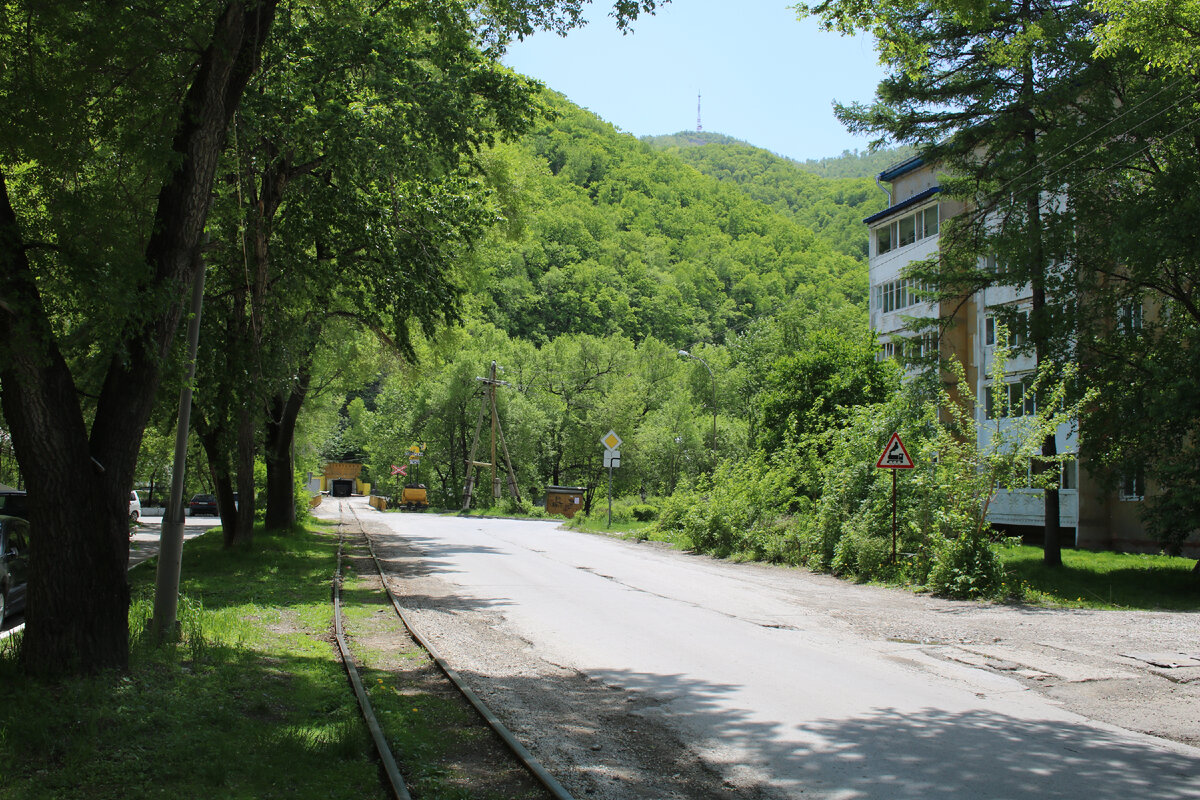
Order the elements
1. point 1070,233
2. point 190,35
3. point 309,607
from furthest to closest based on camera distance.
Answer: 1. point 1070,233
2. point 309,607
3. point 190,35

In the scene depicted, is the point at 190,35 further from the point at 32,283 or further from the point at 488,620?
the point at 488,620

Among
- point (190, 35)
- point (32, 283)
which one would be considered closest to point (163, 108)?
point (190, 35)

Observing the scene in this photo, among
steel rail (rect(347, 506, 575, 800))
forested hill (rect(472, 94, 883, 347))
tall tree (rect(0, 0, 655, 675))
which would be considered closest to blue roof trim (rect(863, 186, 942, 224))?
forested hill (rect(472, 94, 883, 347))

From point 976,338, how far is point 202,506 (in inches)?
1625

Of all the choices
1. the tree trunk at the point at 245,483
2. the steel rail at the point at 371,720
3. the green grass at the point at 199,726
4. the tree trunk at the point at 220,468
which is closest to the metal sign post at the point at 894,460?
the steel rail at the point at 371,720

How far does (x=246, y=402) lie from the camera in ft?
51.5

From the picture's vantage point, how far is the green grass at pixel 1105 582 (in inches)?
637

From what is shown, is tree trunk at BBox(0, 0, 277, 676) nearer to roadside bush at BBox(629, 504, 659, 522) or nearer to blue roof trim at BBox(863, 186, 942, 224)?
roadside bush at BBox(629, 504, 659, 522)

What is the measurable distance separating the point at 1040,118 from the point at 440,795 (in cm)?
2239

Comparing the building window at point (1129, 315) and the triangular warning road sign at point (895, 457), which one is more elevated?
the building window at point (1129, 315)

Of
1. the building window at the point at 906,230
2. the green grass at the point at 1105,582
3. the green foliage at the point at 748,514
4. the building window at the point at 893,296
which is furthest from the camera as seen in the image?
the building window at the point at 893,296

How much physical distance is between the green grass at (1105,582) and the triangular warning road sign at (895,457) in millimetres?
2834

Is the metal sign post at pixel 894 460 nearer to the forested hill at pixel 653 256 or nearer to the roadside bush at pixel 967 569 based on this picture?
the roadside bush at pixel 967 569

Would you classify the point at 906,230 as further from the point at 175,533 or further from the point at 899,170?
the point at 175,533
